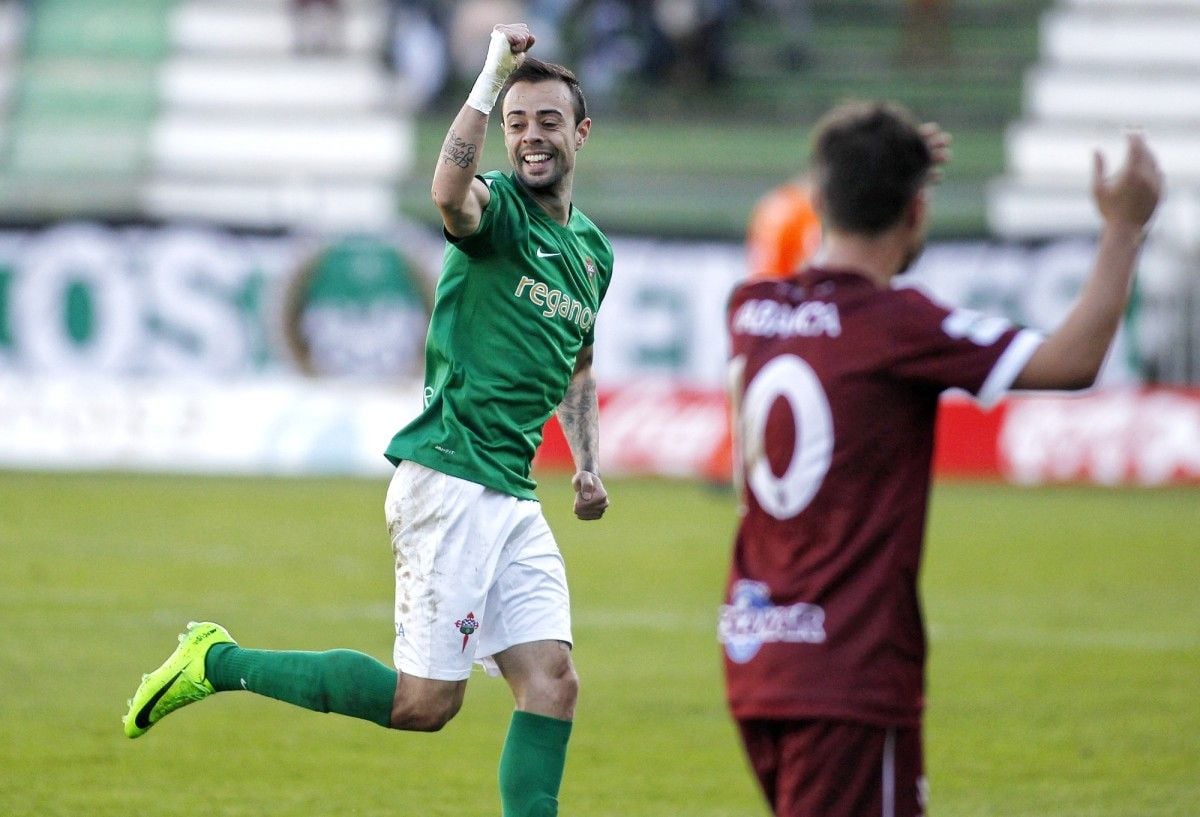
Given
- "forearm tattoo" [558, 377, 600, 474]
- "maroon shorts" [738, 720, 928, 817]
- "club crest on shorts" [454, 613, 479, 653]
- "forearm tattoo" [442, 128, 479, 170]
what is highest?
"forearm tattoo" [442, 128, 479, 170]

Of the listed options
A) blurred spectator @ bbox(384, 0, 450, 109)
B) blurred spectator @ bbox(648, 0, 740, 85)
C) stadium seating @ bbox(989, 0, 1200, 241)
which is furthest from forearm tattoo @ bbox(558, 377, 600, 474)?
blurred spectator @ bbox(384, 0, 450, 109)

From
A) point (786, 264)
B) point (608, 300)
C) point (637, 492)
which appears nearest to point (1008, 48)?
point (608, 300)

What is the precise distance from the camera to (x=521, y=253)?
5121 millimetres

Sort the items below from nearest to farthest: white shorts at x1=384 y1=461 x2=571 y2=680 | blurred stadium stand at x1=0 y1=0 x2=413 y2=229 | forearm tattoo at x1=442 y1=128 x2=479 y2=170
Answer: forearm tattoo at x1=442 y1=128 x2=479 y2=170
white shorts at x1=384 y1=461 x2=571 y2=680
blurred stadium stand at x1=0 y1=0 x2=413 y2=229

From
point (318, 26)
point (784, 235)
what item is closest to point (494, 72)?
point (784, 235)

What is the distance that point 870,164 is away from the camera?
11.9 ft

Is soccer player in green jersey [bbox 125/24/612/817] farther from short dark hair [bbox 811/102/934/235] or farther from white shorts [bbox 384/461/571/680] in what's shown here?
short dark hair [bbox 811/102/934/235]

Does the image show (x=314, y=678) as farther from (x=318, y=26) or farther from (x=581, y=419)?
(x=318, y=26)

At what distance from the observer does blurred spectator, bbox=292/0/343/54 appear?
27.4m

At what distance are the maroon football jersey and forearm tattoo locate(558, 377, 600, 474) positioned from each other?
1931 mm

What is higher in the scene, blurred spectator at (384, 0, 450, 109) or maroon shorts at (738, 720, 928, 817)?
blurred spectator at (384, 0, 450, 109)

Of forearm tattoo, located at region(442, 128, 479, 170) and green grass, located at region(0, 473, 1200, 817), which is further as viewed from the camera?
green grass, located at region(0, 473, 1200, 817)

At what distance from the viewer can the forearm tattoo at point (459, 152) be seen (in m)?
4.76

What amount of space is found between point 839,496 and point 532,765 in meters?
1.68
